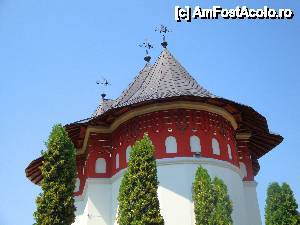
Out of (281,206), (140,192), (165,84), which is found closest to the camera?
(140,192)

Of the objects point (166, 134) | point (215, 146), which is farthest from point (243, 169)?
point (166, 134)

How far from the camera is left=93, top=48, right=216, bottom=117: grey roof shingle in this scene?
1820 cm

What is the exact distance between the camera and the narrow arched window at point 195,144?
58.0 feet

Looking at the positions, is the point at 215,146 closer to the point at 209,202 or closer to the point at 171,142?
the point at 171,142

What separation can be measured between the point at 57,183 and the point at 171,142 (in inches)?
213

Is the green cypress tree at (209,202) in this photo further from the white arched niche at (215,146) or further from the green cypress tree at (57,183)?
the green cypress tree at (57,183)

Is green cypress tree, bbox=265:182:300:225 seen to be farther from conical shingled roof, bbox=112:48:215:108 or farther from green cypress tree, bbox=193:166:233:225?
conical shingled roof, bbox=112:48:215:108

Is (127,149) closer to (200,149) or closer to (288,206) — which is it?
(200,149)

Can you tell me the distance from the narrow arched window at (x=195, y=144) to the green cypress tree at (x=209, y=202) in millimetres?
1663

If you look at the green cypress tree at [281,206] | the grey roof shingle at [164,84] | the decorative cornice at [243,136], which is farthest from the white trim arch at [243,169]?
the grey roof shingle at [164,84]

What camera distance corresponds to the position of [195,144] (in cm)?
1780

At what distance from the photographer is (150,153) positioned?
13906 mm

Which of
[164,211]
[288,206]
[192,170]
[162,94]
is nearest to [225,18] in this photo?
[162,94]

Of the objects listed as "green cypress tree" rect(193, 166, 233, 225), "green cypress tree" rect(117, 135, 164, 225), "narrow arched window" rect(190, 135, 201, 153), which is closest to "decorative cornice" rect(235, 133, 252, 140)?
"narrow arched window" rect(190, 135, 201, 153)
